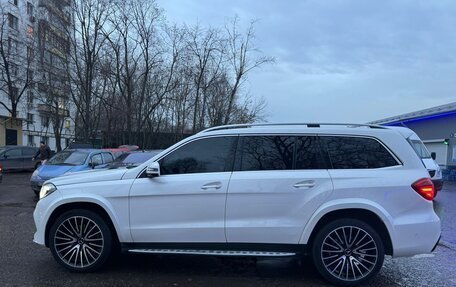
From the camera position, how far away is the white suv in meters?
5.11

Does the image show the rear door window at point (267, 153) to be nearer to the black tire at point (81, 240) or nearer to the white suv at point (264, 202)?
the white suv at point (264, 202)

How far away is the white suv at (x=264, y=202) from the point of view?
201 inches

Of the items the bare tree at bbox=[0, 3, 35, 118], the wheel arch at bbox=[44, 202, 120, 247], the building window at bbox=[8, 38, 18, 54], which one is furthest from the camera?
the building window at bbox=[8, 38, 18, 54]

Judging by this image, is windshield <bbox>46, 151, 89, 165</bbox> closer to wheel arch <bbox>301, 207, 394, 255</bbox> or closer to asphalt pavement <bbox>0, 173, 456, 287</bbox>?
asphalt pavement <bbox>0, 173, 456, 287</bbox>

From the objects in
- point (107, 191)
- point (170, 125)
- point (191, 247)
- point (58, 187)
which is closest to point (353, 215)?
point (191, 247)

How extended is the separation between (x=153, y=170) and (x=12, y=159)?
21.6 m

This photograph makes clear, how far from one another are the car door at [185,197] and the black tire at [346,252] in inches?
47.5

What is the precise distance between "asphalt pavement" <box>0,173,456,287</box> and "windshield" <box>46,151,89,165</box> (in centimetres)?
715

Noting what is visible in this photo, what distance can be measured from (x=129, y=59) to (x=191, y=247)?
118ft

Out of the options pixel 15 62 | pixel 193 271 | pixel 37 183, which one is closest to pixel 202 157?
pixel 193 271

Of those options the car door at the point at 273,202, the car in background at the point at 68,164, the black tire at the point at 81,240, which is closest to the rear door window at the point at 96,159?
the car in background at the point at 68,164

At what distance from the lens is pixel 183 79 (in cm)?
4331

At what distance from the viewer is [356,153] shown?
211 inches

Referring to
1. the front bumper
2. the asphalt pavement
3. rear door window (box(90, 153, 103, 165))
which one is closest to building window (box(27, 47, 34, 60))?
rear door window (box(90, 153, 103, 165))
